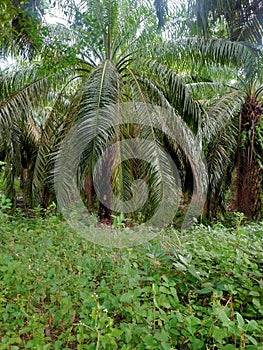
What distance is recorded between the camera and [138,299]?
164 centimetres

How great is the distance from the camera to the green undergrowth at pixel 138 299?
146 cm

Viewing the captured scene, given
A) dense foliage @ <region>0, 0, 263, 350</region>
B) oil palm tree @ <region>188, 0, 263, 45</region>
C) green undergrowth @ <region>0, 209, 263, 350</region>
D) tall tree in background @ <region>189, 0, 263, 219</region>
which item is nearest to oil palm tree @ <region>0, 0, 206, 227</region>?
dense foliage @ <region>0, 0, 263, 350</region>

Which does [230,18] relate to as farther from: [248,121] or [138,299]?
[138,299]

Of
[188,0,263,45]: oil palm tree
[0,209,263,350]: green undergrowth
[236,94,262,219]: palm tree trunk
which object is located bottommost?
[0,209,263,350]: green undergrowth

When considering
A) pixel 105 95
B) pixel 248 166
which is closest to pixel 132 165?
pixel 105 95

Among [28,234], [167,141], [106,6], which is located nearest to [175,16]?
[106,6]

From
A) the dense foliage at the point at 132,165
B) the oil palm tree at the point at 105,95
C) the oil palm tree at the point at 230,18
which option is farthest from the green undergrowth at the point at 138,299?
the oil palm tree at the point at 230,18

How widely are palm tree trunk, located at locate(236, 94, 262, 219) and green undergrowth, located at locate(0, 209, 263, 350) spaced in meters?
4.41

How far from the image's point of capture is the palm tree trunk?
6.60 meters

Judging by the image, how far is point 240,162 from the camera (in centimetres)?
687

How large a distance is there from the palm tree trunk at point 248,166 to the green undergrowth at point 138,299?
14.5 ft

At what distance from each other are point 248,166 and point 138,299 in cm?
569

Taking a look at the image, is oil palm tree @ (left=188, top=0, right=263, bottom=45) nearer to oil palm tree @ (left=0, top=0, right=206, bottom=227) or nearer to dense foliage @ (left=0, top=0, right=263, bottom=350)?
dense foliage @ (left=0, top=0, right=263, bottom=350)

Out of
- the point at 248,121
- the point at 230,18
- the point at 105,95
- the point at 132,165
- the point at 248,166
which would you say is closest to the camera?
the point at 105,95
